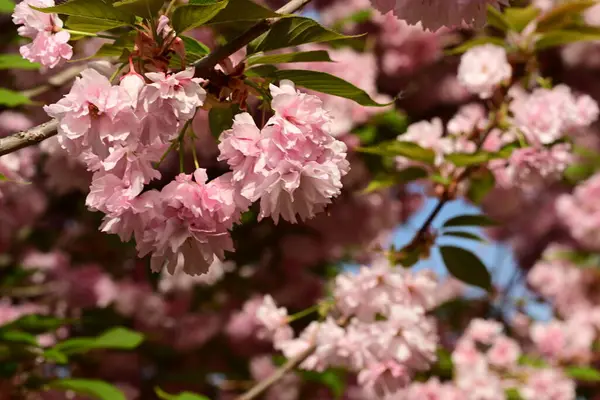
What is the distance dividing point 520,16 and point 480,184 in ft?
1.08

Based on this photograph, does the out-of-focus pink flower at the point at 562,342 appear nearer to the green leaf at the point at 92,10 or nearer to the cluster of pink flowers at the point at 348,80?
the cluster of pink flowers at the point at 348,80

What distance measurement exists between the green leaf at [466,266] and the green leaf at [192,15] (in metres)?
0.81

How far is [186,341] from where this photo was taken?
8.66 ft

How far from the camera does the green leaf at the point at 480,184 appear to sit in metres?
1.33

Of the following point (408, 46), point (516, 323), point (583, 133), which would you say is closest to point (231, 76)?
point (583, 133)

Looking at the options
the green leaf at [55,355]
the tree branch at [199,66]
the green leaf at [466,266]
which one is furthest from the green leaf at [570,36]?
the green leaf at [55,355]

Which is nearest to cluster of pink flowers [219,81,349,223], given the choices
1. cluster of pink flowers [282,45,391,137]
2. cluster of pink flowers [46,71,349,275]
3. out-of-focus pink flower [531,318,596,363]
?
cluster of pink flowers [46,71,349,275]

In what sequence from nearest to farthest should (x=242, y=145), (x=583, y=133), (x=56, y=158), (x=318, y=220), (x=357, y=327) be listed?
(x=242, y=145)
(x=357, y=327)
(x=583, y=133)
(x=56, y=158)
(x=318, y=220)

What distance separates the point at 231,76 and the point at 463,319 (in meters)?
2.53

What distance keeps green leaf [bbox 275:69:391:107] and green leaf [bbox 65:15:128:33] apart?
0.17 meters

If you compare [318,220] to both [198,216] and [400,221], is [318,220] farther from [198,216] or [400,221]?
[198,216]

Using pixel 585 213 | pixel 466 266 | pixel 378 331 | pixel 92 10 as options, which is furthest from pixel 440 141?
pixel 585 213

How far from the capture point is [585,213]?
305 cm

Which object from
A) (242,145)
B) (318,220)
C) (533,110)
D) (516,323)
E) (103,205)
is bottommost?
(318,220)
